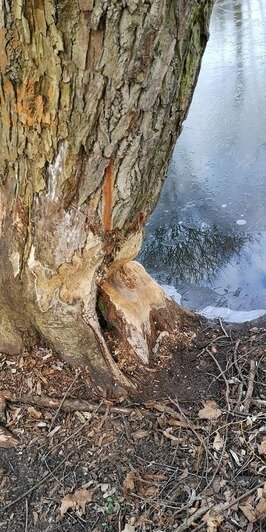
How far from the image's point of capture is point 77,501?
2.03 m

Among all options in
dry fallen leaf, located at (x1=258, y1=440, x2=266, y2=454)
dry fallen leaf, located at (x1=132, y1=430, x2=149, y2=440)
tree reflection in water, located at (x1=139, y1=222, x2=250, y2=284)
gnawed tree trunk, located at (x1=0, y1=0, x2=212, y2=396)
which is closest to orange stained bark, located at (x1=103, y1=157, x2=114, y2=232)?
gnawed tree trunk, located at (x1=0, y1=0, x2=212, y2=396)

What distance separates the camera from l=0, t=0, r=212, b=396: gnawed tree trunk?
157cm

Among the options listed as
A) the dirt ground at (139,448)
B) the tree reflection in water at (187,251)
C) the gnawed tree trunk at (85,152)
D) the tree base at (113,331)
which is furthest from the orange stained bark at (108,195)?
the tree reflection in water at (187,251)

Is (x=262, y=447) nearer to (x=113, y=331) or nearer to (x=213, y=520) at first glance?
(x=213, y=520)

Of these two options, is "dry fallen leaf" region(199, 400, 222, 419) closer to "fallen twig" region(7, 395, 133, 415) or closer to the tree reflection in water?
"fallen twig" region(7, 395, 133, 415)

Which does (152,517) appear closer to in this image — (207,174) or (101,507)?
(101,507)

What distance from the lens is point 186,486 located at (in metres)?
2.05

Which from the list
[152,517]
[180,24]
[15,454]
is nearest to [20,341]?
[15,454]

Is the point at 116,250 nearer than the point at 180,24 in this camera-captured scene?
No

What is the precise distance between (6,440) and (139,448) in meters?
0.57

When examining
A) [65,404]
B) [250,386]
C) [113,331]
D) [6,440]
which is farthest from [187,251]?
[6,440]

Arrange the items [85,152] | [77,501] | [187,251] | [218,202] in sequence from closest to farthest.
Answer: [85,152] → [77,501] → [187,251] → [218,202]

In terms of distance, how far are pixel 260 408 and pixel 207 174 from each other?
2861 mm

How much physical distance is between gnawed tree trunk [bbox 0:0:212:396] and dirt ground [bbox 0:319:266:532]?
0.17m
